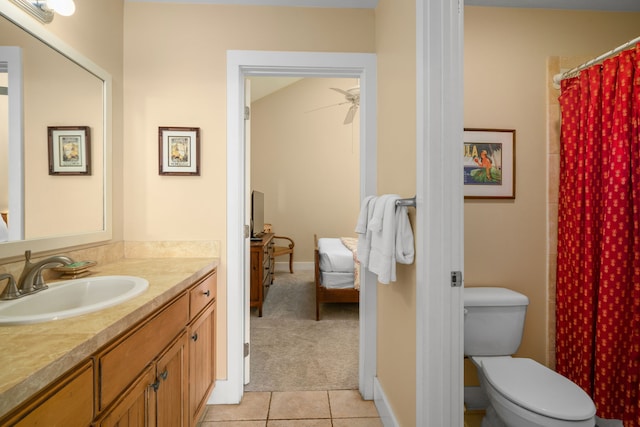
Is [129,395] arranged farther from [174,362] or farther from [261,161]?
[261,161]

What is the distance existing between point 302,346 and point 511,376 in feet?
5.39

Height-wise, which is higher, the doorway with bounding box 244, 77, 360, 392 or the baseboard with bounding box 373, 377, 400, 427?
the doorway with bounding box 244, 77, 360, 392

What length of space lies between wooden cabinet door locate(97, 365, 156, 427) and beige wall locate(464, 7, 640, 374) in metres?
1.75

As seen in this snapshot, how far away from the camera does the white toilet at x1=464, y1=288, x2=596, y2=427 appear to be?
1.17m

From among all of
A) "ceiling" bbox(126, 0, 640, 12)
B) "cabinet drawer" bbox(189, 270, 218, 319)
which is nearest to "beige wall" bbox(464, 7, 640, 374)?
"ceiling" bbox(126, 0, 640, 12)

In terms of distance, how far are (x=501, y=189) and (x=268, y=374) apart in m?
2.08

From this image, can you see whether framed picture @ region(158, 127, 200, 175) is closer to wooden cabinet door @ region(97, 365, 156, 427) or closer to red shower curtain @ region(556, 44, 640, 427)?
wooden cabinet door @ region(97, 365, 156, 427)

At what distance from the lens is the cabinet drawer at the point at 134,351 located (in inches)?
30.6

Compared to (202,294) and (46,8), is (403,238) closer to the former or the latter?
(202,294)

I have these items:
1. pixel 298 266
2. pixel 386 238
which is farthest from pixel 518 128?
pixel 298 266

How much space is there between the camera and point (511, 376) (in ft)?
4.53

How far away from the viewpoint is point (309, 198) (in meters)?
5.56

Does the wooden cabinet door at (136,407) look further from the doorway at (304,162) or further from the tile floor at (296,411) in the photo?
the doorway at (304,162)

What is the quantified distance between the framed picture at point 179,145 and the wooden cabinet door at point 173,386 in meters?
1.06
